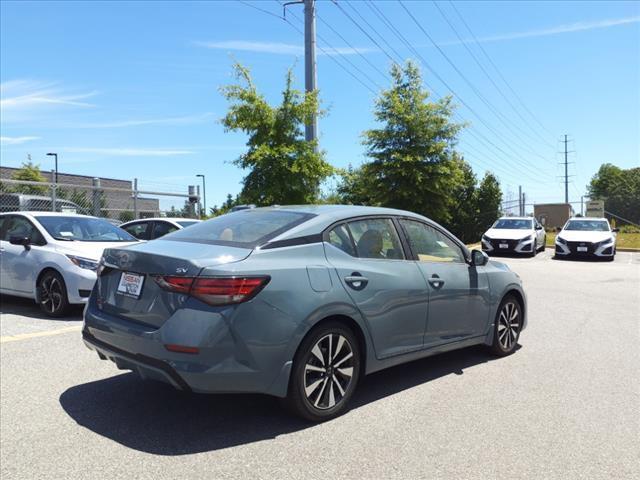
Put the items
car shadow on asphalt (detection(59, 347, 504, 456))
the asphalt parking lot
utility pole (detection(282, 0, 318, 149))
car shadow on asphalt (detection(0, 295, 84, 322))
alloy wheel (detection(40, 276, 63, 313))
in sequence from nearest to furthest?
the asphalt parking lot → car shadow on asphalt (detection(59, 347, 504, 456)) → alloy wheel (detection(40, 276, 63, 313)) → car shadow on asphalt (detection(0, 295, 84, 322)) → utility pole (detection(282, 0, 318, 149))

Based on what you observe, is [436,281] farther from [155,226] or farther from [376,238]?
[155,226]

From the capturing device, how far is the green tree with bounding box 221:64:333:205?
13.6 meters

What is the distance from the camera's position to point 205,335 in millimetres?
3494

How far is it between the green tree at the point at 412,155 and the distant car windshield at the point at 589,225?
14.7 feet

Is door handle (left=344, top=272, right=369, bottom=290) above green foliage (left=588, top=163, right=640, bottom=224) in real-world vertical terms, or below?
below

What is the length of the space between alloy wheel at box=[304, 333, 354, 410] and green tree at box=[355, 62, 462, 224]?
1671cm

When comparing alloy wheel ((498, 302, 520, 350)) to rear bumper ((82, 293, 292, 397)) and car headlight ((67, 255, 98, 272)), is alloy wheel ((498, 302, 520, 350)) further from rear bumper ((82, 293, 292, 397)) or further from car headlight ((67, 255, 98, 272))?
car headlight ((67, 255, 98, 272))

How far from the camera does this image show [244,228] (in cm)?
436

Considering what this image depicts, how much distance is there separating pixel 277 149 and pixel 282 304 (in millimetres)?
10235

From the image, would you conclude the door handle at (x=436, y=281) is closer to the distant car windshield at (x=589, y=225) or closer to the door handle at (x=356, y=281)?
the door handle at (x=356, y=281)

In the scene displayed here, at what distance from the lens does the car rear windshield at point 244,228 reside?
4.07 m

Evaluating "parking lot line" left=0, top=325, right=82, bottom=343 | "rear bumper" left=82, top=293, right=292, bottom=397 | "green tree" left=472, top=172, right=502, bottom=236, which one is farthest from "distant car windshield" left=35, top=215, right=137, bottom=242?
"green tree" left=472, top=172, right=502, bottom=236

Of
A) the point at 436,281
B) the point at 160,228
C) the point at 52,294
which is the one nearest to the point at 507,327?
the point at 436,281

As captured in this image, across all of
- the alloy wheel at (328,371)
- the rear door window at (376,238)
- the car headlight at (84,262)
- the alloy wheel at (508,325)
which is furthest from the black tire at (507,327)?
the car headlight at (84,262)
